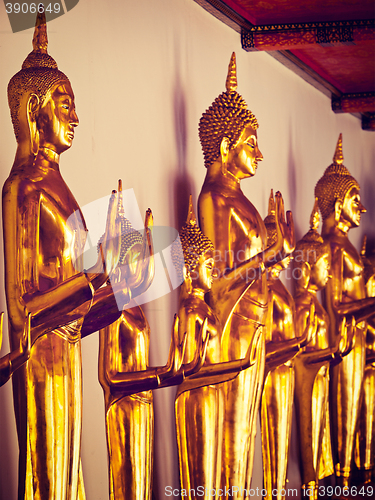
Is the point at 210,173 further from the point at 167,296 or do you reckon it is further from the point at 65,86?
the point at 65,86

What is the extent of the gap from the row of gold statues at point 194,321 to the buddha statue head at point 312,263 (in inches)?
0.4

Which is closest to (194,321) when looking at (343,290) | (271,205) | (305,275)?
(271,205)

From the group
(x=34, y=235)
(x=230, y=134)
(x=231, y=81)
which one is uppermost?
(x=231, y=81)

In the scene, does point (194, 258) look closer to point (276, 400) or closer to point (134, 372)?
point (134, 372)

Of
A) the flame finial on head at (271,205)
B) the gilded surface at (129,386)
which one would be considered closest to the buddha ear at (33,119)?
the gilded surface at (129,386)

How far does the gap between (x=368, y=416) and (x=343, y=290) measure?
118cm

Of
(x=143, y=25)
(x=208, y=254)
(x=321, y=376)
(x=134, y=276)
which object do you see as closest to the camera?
(x=134, y=276)

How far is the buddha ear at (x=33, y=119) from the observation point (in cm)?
200

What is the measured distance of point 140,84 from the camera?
2879 mm

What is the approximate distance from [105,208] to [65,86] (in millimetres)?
619

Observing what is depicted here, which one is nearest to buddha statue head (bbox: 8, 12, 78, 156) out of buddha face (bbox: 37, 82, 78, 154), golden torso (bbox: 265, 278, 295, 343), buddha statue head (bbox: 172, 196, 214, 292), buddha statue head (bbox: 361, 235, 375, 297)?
buddha face (bbox: 37, 82, 78, 154)

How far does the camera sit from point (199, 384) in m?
2.64

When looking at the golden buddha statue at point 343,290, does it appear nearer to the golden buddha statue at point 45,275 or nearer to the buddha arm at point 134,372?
the buddha arm at point 134,372

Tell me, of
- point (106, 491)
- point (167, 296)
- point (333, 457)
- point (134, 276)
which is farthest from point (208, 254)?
point (333, 457)
